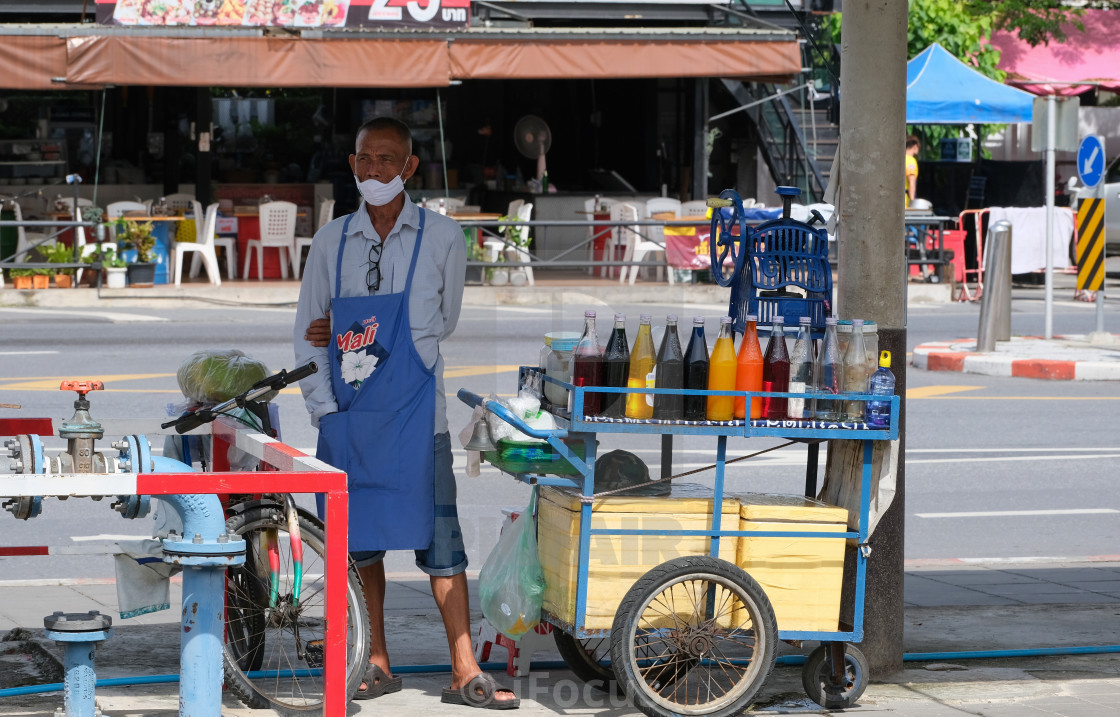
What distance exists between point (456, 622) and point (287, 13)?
16.5 m

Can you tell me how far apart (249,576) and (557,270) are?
1860cm

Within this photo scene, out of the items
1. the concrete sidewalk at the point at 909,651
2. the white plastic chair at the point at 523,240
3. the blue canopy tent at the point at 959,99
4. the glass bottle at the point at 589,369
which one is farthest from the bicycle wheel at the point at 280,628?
the blue canopy tent at the point at 959,99

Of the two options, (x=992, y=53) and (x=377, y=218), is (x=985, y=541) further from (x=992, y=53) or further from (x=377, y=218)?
(x=992, y=53)

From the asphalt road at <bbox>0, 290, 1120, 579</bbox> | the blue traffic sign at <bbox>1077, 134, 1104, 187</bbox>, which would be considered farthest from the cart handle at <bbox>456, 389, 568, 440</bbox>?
the blue traffic sign at <bbox>1077, 134, 1104, 187</bbox>

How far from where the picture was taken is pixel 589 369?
200 inches

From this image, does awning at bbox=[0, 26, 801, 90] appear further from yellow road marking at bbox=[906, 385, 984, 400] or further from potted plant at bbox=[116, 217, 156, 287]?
yellow road marking at bbox=[906, 385, 984, 400]

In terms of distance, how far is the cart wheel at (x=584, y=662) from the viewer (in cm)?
550

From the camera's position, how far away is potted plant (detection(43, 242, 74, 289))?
65.8 feet

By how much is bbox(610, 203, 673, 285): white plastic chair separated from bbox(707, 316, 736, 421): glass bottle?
16088 millimetres

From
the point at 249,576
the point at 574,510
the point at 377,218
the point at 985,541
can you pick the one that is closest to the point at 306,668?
the point at 249,576

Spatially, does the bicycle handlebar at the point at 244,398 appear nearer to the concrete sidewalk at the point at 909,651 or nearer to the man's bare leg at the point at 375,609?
the man's bare leg at the point at 375,609

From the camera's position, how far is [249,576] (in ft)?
16.9

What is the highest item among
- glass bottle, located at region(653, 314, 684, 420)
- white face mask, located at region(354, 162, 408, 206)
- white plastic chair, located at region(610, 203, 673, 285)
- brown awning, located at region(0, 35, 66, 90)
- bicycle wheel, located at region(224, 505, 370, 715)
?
brown awning, located at region(0, 35, 66, 90)

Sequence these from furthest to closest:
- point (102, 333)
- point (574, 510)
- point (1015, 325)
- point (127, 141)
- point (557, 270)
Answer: point (127, 141) → point (557, 270) → point (1015, 325) → point (102, 333) → point (574, 510)
